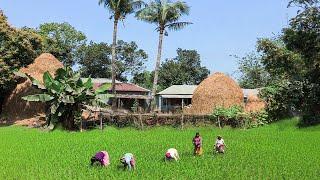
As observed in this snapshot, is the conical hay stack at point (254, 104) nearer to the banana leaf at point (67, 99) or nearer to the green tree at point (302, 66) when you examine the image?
the green tree at point (302, 66)

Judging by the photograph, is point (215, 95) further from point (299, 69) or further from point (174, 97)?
point (174, 97)

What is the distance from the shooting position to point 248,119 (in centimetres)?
2472

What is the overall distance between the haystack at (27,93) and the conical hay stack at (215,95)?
26.1 feet

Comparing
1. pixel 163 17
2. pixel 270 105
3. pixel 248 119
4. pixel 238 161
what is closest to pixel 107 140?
pixel 238 161

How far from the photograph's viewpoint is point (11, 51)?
2708 cm

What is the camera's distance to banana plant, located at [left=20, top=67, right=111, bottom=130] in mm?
23656

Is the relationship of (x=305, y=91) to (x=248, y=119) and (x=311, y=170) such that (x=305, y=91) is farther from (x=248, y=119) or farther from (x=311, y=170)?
(x=311, y=170)

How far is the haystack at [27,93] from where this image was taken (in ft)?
90.0

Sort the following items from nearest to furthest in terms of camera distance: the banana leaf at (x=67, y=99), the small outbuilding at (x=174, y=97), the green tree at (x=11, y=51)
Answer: the banana leaf at (x=67, y=99), the green tree at (x=11, y=51), the small outbuilding at (x=174, y=97)

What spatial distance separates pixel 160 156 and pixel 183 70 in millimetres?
41105

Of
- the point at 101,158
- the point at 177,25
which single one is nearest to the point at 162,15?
the point at 177,25

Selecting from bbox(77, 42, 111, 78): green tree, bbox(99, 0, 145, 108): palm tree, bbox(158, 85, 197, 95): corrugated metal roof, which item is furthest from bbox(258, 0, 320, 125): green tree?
bbox(77, 42, 111, 78): green tree

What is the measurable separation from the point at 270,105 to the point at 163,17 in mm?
7946

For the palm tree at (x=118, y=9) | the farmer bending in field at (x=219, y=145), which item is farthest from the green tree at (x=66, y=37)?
the farmer bending in field at (x=219, y=145)
